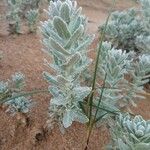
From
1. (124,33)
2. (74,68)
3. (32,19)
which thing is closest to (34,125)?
(74,68)

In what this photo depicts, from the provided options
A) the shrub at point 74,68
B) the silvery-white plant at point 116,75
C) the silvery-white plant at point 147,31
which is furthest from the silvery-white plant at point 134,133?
the silvery-white plant at point 147,31

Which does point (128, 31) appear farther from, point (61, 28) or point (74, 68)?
point (61, 28)

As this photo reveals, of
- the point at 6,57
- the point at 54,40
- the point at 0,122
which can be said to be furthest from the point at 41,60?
the point at 54,40

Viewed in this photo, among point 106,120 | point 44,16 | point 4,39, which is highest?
point 106,120

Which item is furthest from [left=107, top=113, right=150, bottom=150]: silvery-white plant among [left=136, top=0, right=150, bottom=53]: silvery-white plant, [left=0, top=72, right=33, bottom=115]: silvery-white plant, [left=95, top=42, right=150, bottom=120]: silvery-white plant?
[left=136, top=0, right=150, bottom=53]: silvery-white plant

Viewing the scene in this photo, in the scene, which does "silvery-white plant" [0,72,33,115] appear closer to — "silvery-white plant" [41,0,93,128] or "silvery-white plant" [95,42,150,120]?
"silvery-white plant" [41,0,93,128]

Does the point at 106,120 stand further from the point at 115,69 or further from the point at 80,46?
the point at 80,46
